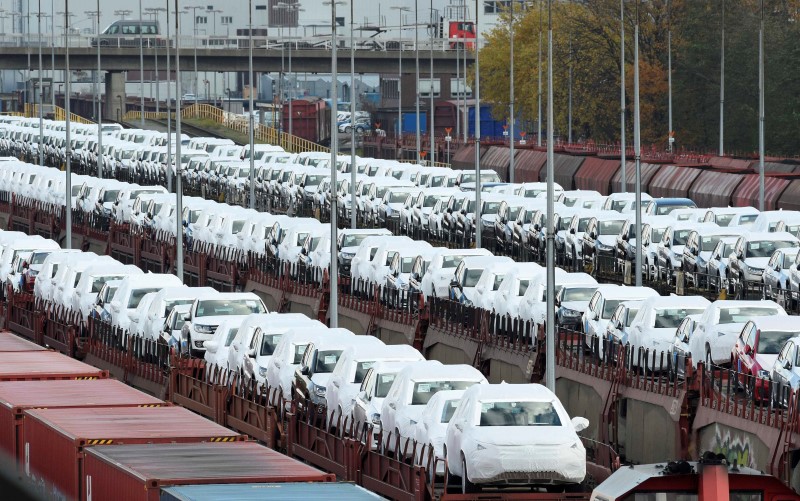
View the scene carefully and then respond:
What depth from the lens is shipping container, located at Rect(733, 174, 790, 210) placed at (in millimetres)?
65500

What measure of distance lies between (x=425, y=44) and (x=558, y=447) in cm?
12745

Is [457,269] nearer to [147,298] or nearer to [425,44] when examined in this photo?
[147,298]

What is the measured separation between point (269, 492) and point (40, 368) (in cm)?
1396

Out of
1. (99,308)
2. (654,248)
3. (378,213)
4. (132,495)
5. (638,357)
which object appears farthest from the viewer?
(378,213)

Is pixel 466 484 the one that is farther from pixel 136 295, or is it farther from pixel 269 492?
pixel 136 295

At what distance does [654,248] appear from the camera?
5084cm

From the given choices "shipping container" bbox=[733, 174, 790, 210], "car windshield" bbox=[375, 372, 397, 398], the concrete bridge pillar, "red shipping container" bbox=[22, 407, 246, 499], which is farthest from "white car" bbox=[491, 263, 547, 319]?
the concrete bridge pillar

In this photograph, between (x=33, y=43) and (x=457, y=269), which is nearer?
(x=457, y=269)

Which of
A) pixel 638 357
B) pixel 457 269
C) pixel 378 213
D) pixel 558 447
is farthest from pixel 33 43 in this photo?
pixel 558 447

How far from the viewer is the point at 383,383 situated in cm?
2911

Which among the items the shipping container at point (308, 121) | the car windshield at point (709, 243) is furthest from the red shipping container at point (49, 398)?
the shipping container at point (308, 121)

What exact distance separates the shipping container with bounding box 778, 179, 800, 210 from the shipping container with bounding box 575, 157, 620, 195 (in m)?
18.4

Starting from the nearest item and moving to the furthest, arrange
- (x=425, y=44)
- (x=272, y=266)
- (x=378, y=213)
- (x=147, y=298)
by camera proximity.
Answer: (x=147, y=298), (x=272, y=266), (x=378, y=213), (x=425, y=44)

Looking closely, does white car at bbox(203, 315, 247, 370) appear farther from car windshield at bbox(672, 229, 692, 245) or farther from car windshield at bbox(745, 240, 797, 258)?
car windshield at bbox(672, 229, 692, 245)
